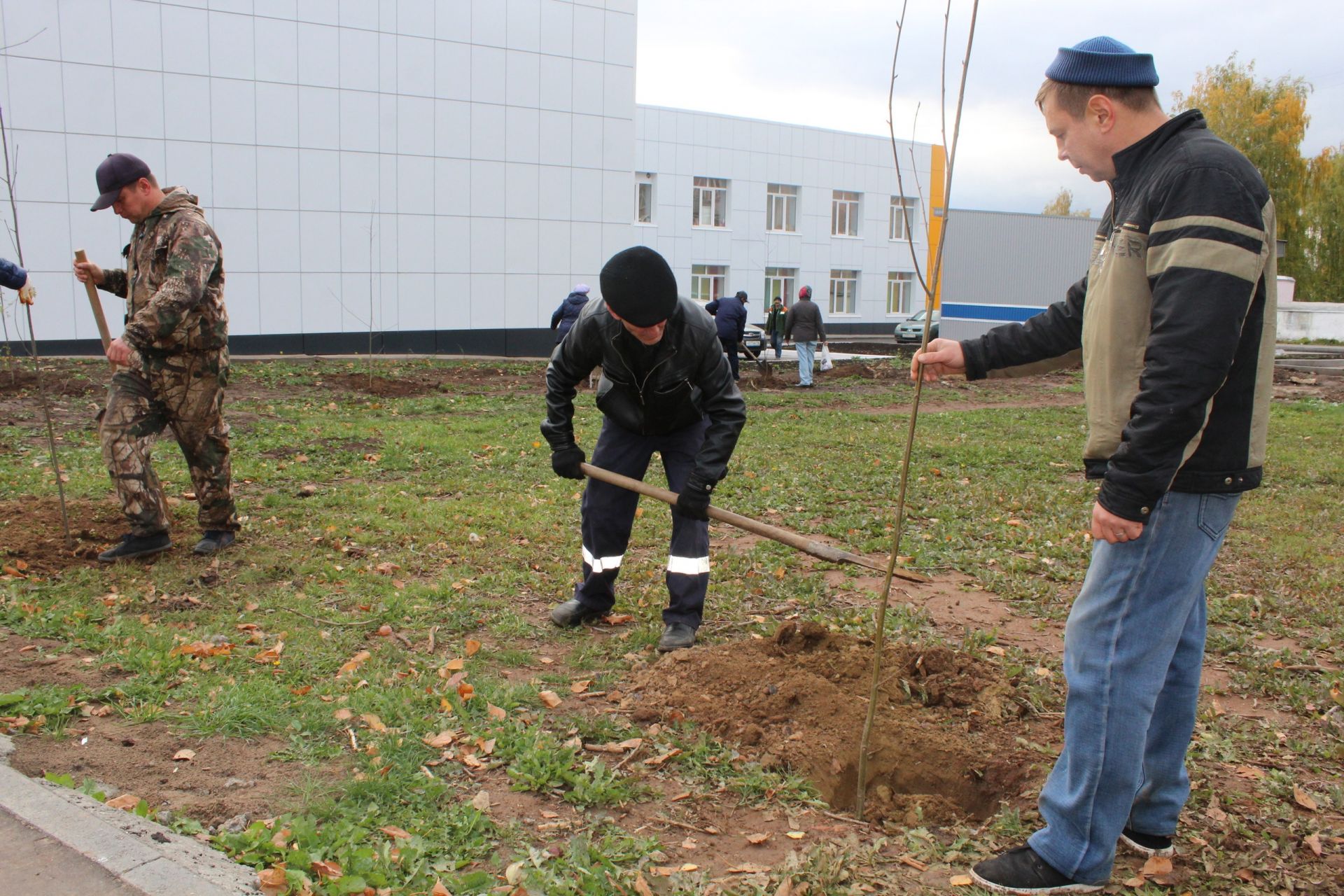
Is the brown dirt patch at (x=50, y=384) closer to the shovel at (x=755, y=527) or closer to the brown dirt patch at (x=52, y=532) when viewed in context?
the brown dirt patch at (x=52, y=532)

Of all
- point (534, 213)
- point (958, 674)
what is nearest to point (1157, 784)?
point (958, 674)

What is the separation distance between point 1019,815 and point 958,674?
1.04m

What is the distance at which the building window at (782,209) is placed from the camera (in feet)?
147

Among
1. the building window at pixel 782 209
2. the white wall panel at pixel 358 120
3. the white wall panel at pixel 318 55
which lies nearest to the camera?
the white wall panel at pixel 318 55

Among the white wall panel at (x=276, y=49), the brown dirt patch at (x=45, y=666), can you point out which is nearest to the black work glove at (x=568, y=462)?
the brown dirt patch at (x=45, y=666)

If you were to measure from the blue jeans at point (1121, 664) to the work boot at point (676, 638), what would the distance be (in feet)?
6.58

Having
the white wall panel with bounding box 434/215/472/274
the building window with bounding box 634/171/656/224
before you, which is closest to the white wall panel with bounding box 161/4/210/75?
the white wall panel with bounding box 434/215/472/274

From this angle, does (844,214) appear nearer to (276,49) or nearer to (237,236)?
(276,49)

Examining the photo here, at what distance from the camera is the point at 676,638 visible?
4605mm

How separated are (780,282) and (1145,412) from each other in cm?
4416

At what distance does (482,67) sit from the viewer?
1012 inches

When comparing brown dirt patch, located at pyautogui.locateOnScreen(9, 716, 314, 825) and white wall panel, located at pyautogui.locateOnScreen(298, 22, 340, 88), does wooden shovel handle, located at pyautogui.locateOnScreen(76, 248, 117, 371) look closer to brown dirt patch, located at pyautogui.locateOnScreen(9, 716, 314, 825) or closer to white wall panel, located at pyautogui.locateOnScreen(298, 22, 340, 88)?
brown dirt patch, located at pyautogui.locateOnScreen(9, 716, 314, 825)

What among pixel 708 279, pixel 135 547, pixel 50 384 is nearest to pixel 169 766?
pixel 135 547

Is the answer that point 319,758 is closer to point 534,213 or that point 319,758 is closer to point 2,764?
point 2,764
